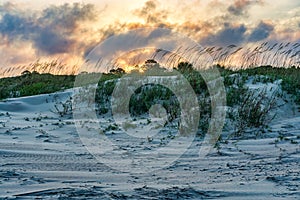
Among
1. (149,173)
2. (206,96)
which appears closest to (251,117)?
(206,96)

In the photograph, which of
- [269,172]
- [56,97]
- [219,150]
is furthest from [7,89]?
[269,172]

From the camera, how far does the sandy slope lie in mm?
3693

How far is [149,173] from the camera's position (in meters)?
4.61

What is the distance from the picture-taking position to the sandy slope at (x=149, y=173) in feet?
12.1

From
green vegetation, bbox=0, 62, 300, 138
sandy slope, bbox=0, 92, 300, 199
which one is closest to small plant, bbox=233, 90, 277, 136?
green vegetation, bbox=0, 62, 300, 138

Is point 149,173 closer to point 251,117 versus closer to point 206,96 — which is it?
point 251,117

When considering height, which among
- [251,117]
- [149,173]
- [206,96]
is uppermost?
[206,96]

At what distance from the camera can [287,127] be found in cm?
805

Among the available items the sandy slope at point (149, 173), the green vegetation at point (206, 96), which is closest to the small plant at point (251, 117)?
the green vegetation at point (206, 96)

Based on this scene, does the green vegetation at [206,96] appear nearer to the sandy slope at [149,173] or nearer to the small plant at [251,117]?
Answer: the small plant at [251,117]

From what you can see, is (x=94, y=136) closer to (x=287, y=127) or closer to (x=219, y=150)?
(x=219, y=150)

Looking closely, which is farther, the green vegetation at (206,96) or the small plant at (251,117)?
the green vegetation at (206,96)

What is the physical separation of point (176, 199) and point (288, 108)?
683cm

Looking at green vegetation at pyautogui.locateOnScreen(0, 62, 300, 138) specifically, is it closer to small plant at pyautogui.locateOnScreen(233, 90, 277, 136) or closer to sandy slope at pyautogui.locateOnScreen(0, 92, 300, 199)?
small plant at pyautogui.locateOnScreen(233, 90, 277, 136)
